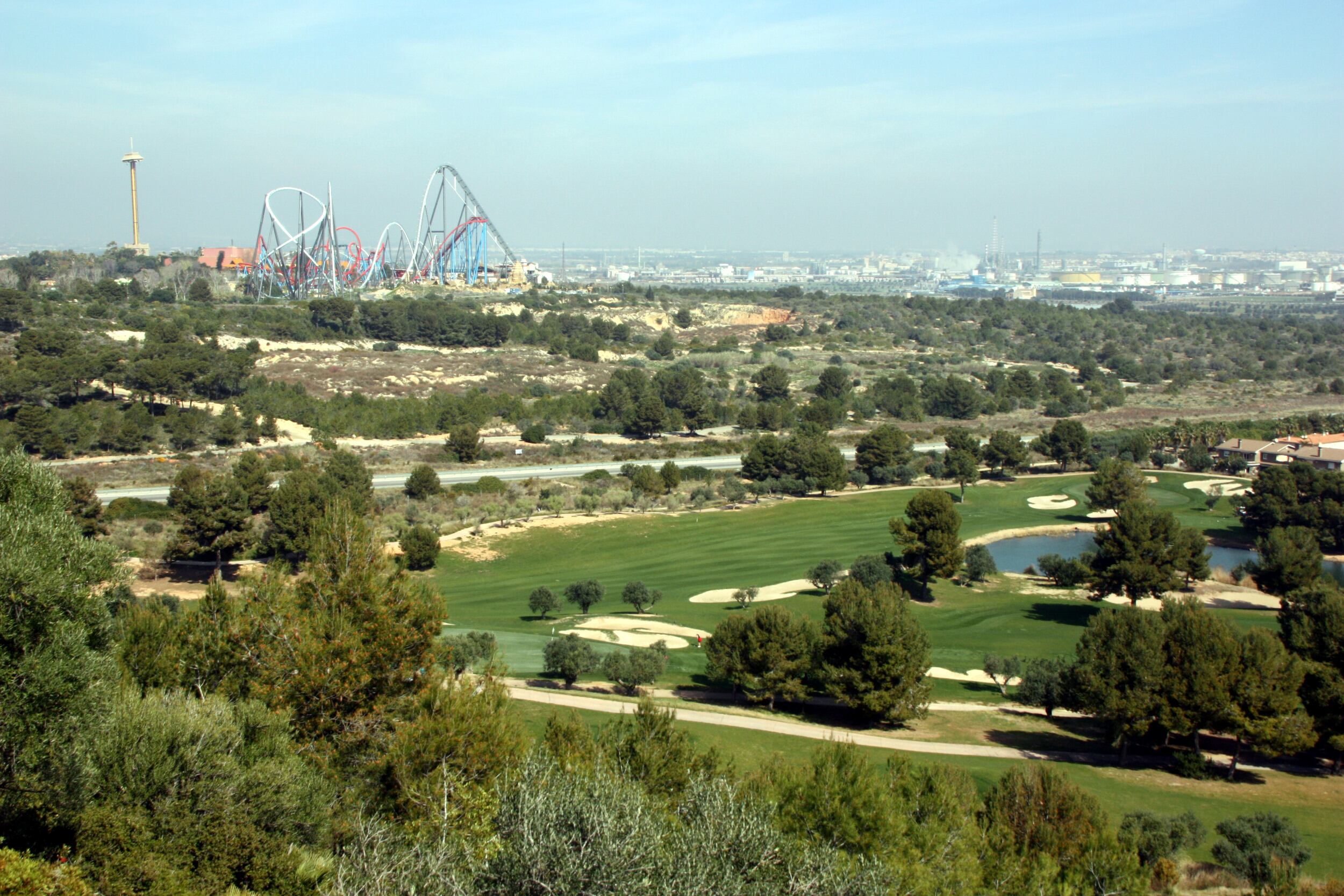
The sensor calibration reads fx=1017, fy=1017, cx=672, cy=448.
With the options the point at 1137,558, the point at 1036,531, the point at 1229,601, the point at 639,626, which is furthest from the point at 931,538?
the point at 1036,531

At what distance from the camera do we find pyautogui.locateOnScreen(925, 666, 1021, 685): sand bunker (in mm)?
26625

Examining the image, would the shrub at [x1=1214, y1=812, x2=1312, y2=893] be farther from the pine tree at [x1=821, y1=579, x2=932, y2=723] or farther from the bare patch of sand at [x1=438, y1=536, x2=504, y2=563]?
the bare patch of sand at [x1=438, y1=536, x2=504, y2=563]

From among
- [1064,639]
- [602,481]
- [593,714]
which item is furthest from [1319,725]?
[602,481]

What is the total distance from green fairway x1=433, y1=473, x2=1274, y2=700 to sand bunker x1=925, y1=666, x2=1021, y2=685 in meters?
0.23

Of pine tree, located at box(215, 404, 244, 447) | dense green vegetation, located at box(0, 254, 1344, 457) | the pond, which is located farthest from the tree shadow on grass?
pine tree, located at box(215, 404, 244, 447)

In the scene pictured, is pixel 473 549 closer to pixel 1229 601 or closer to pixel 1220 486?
pixel 1229 601

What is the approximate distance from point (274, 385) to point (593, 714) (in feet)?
148

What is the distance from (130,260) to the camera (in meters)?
105

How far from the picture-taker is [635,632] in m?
27.5

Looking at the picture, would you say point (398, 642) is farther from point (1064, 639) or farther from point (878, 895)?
point (1064, 639)

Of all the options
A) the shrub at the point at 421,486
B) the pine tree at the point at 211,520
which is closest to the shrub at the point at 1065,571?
the shrub at the point at 421,486

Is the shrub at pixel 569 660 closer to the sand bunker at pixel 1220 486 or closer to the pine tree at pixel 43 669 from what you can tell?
the pine tree at pixel 43 669

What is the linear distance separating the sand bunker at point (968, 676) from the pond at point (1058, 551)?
1145 cm

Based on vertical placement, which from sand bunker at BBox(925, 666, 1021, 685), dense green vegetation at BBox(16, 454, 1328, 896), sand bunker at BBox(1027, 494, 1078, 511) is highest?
dense green vegetation at BBox(16, 454, 1328, 896)
